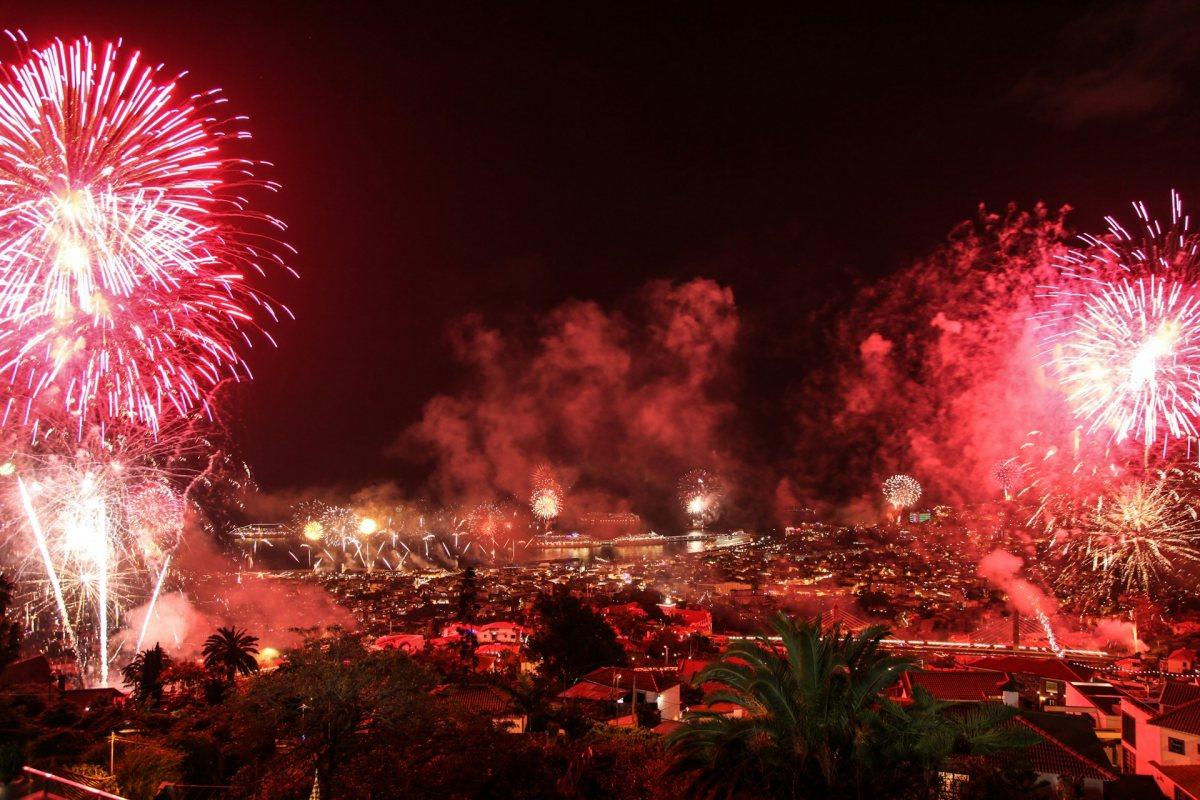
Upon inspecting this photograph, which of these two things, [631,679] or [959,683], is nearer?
[959,683]

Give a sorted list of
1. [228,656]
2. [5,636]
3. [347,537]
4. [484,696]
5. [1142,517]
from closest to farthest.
→ [484,696]
[5,636]
[228,656]
[1142,517]
[347,537]

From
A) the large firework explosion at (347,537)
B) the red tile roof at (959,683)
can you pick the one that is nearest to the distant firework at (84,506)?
the red tile roof at (959,683)

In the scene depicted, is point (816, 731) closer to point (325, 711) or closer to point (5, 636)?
point (325, 711)

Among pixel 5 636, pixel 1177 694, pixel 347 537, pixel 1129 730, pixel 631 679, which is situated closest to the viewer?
pixel 1129 730

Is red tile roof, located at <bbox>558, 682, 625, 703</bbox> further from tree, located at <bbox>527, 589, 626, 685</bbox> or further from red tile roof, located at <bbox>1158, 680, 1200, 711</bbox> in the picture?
red tile roof, located at <bbox>1158, 680, 1200, 711</bbox>

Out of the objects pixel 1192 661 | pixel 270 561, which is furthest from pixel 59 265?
pixel 270 561

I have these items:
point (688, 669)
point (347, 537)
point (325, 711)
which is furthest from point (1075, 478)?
point (347, 537)

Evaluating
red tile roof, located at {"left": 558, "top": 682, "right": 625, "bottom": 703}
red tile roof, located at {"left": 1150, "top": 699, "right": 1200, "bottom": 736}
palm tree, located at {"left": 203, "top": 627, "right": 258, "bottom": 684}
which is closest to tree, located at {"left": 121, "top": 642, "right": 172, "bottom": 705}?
palm tree, located at {"left": 203, "top": 627, "right": 258, "bottom": 684}

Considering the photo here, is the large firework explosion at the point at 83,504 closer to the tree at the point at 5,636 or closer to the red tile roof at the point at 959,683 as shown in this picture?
the tree at the point at 5,636
